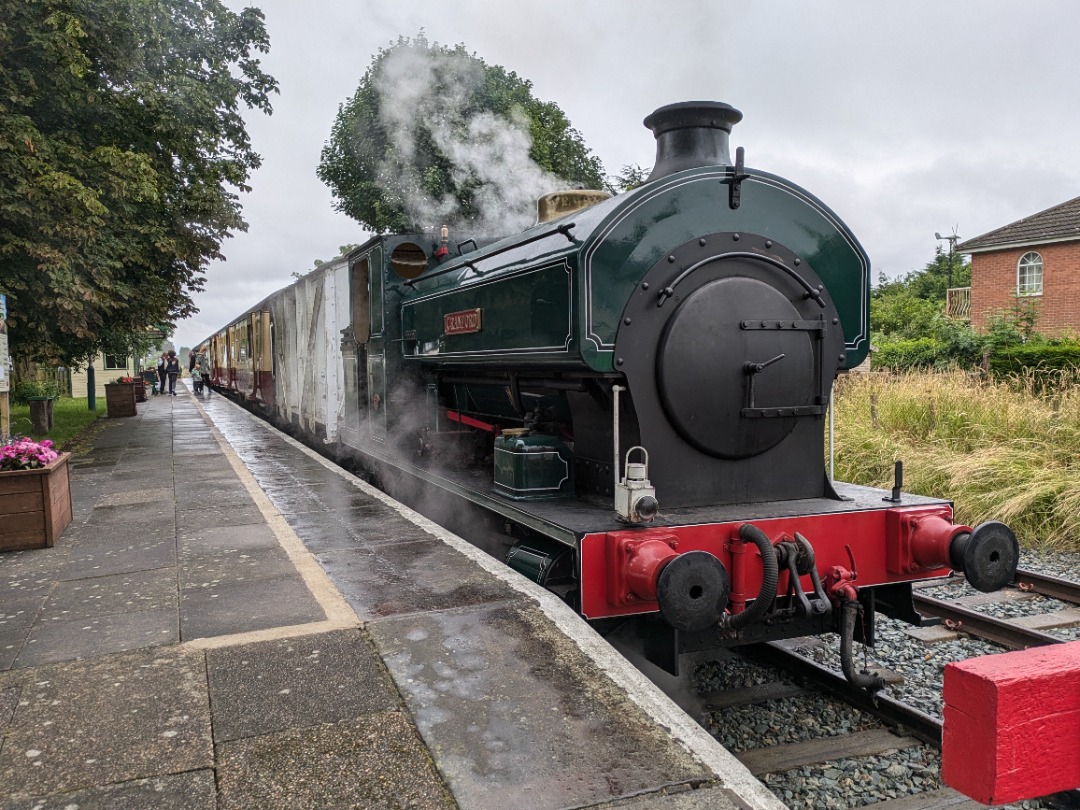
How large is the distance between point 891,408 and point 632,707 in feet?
27.1

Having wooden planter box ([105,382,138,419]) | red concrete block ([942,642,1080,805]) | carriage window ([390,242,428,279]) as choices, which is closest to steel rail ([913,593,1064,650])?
red concrete block ([942,642,1080,805])

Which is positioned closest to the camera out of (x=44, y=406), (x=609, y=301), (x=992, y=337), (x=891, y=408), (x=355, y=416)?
(x=609, y=301)

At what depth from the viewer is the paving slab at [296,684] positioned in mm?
2871

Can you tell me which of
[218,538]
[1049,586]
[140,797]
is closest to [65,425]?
[218,538]

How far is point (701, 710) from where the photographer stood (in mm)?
4113

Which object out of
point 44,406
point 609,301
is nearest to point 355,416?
point 609,301

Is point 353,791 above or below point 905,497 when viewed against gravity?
below

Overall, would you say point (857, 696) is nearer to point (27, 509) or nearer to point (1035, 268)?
point (27, 509)

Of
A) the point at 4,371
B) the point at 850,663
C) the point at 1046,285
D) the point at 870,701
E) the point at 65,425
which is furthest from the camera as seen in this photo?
the point at 1046,285

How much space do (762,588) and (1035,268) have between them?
73.0 feet

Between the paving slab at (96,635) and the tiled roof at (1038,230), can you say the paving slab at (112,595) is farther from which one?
the tiled roof at (1038,230)

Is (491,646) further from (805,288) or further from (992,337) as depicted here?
(992,337)

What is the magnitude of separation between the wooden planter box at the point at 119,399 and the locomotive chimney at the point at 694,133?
17332 millimetres

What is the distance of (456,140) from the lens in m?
8.94
